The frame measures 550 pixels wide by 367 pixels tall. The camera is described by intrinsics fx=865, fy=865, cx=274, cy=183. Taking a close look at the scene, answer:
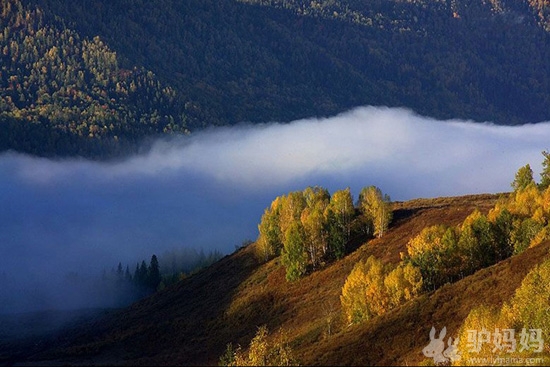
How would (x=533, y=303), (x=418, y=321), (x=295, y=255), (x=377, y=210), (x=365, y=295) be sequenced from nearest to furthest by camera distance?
1. (x=533, y=303)
2. (x=418, y=321)
3. (x=365, y=295)
4. (x=295, y=255)
5. (x=377, y=210)

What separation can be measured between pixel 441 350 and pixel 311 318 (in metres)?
49.2

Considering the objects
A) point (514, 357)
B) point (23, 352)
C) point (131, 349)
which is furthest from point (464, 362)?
point (23, 352)

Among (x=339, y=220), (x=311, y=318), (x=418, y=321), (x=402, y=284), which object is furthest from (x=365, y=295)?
(x=339, y=220)

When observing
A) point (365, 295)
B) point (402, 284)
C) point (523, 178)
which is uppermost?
point (523, 178)

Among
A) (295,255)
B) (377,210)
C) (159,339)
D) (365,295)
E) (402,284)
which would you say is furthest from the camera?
(377,210)

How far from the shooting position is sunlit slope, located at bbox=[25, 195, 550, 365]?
379 feet

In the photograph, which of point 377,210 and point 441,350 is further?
point 377,210

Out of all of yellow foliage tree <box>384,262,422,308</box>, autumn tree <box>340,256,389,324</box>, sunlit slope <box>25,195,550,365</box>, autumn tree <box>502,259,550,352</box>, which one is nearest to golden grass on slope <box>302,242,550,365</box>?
sunlit slope <box>25,195,550,365</box>

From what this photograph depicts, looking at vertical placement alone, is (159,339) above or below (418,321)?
above

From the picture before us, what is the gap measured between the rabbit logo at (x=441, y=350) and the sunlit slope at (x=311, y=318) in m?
1.07

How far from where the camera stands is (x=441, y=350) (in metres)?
105

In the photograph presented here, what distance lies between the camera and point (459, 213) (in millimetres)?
176875

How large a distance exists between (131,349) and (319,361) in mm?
65946

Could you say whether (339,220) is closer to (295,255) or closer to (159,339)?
(295,255)
